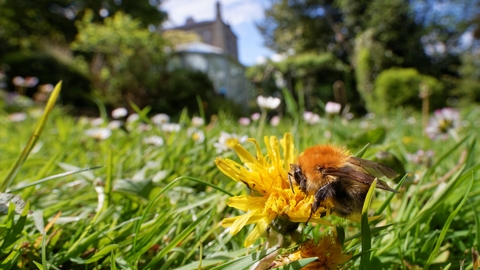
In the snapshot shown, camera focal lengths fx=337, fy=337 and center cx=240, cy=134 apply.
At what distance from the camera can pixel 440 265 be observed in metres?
0.49

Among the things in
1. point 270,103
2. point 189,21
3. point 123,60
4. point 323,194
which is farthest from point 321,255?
point 189,21

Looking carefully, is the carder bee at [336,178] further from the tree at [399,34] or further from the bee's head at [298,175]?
the tree at [399,34]

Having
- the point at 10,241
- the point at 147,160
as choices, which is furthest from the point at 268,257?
the point at 147,160

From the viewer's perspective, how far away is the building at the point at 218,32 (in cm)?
1988

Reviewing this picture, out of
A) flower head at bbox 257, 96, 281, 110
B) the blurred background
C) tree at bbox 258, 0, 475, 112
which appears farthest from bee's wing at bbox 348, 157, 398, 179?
tree at bbox 258, 0, 475, 112

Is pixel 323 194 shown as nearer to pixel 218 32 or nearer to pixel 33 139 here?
pixel 33 139

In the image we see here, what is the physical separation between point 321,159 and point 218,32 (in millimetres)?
22766

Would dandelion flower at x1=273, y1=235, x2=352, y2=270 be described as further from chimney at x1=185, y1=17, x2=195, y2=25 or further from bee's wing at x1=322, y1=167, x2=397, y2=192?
chimney at x1=185, y1=17, x2=195, y2=25

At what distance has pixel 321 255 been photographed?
34cm

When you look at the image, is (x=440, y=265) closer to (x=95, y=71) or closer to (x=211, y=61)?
(x=95, y=71)

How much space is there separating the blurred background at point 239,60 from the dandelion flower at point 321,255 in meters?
9.29

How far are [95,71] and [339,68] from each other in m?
10.7

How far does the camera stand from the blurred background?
9914 mm

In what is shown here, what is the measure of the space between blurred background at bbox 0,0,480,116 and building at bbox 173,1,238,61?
42 cm
